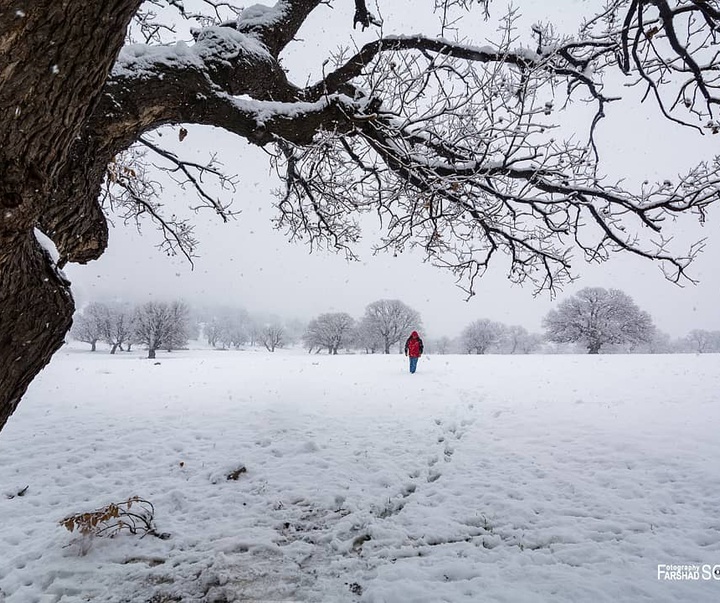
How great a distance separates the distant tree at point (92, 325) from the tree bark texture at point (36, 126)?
64.8 metres

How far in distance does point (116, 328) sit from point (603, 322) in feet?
225

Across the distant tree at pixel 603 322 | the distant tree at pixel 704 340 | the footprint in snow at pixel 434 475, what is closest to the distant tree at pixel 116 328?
the footprint in snow at pixel 434 475

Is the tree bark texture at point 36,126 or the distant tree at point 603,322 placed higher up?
the distant tree at point 603,322

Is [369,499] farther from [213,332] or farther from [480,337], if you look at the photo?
[213,332]

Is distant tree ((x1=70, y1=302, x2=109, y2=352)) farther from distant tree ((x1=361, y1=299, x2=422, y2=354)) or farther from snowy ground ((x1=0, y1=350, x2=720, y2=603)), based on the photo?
snowy ground ((x1=0, y1=350, x2=720, y2=603))

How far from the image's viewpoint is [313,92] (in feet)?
12.6

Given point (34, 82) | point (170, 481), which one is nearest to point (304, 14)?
point (34, 82)

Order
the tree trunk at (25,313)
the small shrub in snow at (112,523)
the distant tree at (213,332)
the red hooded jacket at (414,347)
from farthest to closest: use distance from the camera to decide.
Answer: the distant tree at (213,332) < the red hooded jacket at (414,347) < the small shrub in snow at (112,523) < the tree trunk at (25,313)

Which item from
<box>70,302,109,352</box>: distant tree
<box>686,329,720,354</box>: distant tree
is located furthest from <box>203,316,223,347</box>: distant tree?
<box>686,329,720,354</box>: distant tree

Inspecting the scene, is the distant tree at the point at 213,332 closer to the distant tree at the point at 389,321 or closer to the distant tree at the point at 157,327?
the distant tree at the point at 389,321

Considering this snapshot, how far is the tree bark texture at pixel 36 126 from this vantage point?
4.62ft

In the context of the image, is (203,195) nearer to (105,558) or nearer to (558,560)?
(105,558)

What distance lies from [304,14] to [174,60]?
155cm

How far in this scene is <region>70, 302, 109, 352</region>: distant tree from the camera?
55.9 metres
